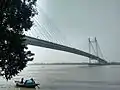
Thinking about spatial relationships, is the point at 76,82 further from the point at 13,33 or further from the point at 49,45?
the point at 13,33

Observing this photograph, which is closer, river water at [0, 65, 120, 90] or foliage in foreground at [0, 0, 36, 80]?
foliage in foreground at [0, 0, 36, 80]

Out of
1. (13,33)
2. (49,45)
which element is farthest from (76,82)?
(13,33)

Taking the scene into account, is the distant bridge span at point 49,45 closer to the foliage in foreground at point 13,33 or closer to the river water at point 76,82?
the river water at point 76,82

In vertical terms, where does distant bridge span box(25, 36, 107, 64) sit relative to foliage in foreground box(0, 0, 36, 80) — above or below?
above

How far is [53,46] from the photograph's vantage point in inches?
2099

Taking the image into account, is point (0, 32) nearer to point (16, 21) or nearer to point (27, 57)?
point (16, 21)

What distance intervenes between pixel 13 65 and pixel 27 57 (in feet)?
3.02

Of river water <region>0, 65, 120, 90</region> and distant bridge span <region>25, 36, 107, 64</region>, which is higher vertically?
distant bridge span <region>25, 36, 107, 64</region>

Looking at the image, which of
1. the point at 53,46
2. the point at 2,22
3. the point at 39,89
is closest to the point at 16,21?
the point at 2,22

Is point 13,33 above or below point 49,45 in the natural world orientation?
below

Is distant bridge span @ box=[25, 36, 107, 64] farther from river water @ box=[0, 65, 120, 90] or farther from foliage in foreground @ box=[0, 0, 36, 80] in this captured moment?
foliage in foreground @ box=[0, 0, 36, 80]

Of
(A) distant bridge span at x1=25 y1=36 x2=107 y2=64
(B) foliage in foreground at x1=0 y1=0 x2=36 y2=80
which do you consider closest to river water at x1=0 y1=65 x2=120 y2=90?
(A) distant bridge span at x1=25 y1=36 x2=107 y2=64

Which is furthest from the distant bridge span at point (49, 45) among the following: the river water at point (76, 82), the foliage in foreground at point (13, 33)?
the foliage in foreground at point (13, 33)

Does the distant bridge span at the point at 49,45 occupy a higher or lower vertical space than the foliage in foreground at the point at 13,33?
higher
